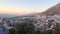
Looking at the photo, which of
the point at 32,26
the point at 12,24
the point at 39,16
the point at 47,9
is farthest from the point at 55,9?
the point at 12,24

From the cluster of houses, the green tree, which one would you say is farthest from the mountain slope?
the green tree

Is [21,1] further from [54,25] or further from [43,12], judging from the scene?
[54,25]

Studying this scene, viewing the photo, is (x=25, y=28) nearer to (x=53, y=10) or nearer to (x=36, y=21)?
(x=36, y=21)

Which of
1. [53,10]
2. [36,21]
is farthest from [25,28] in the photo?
[53,10]

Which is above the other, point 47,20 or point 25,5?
point 25,5

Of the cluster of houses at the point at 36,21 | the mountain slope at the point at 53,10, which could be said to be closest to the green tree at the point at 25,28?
the cluster of houses at the point at 36,21

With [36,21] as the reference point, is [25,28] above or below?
below

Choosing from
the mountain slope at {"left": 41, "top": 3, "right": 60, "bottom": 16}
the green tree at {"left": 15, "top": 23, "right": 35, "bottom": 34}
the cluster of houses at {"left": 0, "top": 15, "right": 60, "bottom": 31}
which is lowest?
the green tree at {"left": 15, "top": 23, "right": 35, "bottom": 34}

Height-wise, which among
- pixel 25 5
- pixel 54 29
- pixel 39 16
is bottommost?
pixel 54 29

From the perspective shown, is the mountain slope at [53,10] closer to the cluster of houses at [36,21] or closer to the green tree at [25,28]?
the cluster of houses at [36,21]

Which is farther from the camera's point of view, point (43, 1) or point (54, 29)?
point (43, 1)

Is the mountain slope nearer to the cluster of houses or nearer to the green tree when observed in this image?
the cluster of houses
